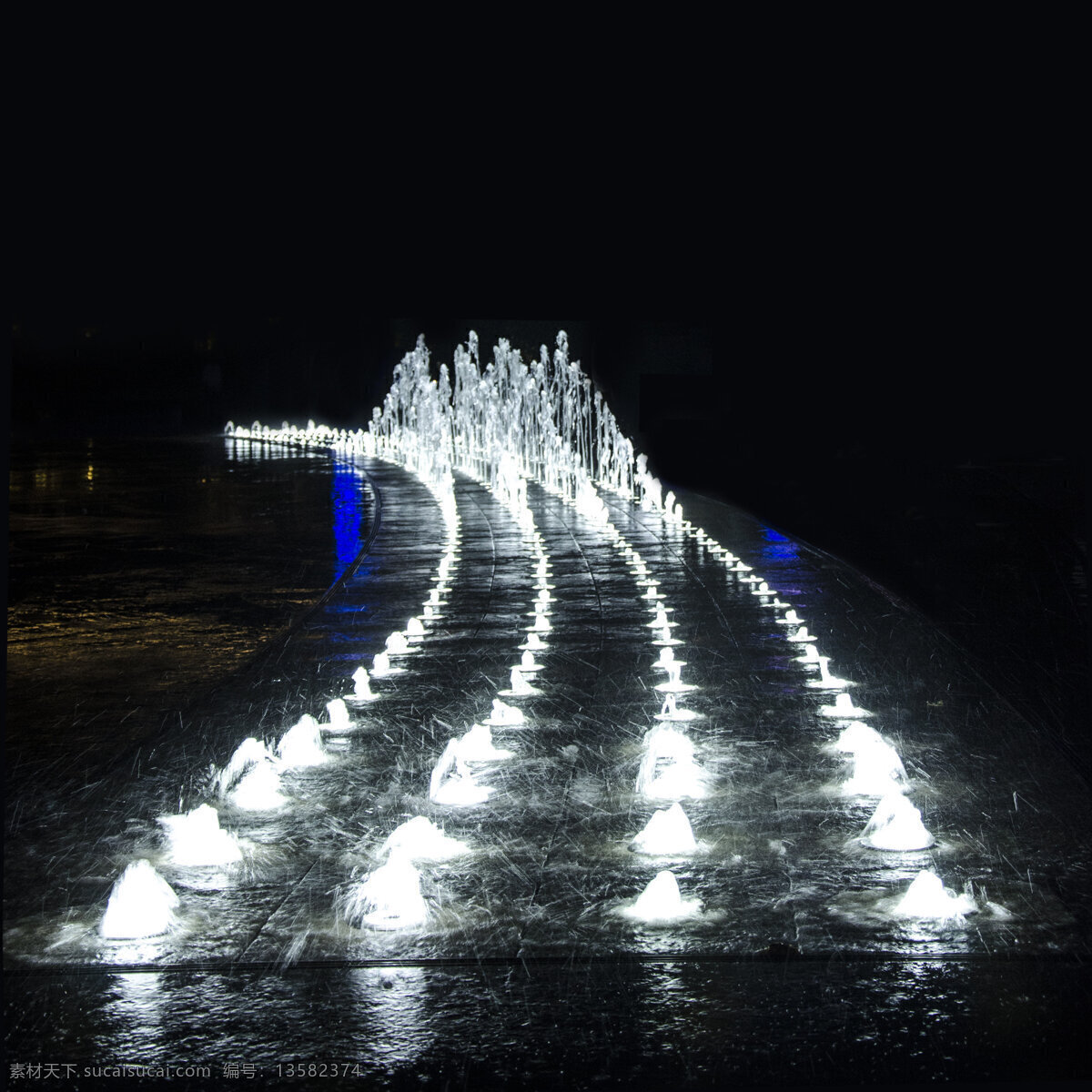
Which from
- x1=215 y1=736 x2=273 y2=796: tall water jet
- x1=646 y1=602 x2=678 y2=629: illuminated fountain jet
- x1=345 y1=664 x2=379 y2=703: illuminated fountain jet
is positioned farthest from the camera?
x1=646 y1=602 x2=678 y2=629: illuminated fountain jet

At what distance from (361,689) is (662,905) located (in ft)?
10.9

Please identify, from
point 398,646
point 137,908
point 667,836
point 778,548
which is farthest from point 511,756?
point 778,548

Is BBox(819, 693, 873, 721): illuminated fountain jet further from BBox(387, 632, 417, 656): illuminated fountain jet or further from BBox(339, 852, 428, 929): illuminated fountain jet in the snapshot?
BBox(339, 852, 428, 929): illuminated fountain jet

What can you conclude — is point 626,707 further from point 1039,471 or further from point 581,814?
point 1039,471

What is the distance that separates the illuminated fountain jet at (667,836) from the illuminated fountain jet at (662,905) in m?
0.49

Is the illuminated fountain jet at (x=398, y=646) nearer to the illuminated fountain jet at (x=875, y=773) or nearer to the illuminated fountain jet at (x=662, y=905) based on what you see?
the illuminated fountain jet at (x=875, y=773)

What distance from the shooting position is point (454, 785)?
5680mm

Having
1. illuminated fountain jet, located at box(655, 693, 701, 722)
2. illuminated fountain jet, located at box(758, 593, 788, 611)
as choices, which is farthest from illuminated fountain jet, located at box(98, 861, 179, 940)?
illuminated fountain jet, located at box(758, 593, 788, 611)

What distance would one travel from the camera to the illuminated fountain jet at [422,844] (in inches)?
195

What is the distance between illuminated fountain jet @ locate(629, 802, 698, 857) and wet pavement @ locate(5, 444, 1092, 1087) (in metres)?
0.09

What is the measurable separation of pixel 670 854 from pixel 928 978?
4.07 ft

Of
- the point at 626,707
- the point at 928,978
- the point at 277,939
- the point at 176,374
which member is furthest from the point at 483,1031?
Answer: the point at 176,374

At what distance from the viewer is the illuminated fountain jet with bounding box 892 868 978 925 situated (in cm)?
435

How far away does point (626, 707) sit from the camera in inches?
279
